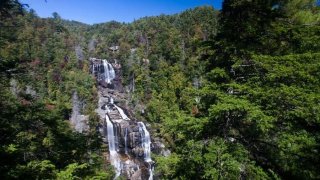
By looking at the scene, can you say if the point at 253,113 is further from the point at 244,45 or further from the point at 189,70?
the point at 189,70

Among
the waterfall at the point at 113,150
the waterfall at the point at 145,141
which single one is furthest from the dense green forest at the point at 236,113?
the waterfall at the point at 145,141

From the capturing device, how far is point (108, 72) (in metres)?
67.8

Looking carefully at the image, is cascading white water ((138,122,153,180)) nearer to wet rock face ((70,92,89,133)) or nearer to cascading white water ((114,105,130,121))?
cascading white water ((114,105,130,121))

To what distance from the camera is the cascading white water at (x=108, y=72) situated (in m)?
67.0

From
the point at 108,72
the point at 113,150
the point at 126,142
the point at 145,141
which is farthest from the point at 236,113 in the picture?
the point at 108,72

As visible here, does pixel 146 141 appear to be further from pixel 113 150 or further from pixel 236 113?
pixel 236 113

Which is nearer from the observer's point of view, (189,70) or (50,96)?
(50,96)

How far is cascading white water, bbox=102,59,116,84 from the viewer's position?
67.0 meters

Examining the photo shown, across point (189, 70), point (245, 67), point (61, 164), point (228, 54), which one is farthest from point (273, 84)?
point (189, 70)

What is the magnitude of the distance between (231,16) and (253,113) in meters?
3.94

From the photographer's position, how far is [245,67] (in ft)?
28.6

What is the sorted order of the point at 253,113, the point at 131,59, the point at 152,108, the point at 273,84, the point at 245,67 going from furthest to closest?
the point at 131,59 → the point at 152,108 → the point at 245,67 → the point at 273,84 → the point at 253,113

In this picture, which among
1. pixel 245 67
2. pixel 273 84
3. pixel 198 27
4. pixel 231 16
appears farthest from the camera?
pixel 198 27

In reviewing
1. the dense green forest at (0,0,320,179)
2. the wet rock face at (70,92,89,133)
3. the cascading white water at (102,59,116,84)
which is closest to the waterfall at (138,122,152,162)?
the wet rock face at (70,92,89,133)
